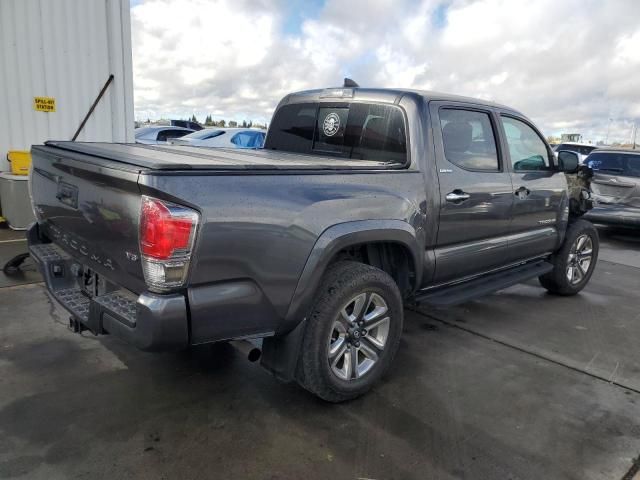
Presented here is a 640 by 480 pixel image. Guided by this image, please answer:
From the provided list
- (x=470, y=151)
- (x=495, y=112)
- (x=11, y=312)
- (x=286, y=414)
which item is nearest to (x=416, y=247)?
(x=470, y=151)

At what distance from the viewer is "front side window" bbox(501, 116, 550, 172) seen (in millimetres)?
4441

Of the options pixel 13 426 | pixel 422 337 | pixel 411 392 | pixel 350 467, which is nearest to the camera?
pixel 350 467

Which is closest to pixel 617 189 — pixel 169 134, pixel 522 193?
pixel 522 193

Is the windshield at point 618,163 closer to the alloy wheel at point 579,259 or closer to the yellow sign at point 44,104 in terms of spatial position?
the alloy wheel at point 579,259

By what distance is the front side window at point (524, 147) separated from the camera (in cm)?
444

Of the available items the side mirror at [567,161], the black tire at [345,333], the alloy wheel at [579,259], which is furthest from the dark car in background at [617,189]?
the black tire at [345,333]

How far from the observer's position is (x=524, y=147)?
4.66 meters

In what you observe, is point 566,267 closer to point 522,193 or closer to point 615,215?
point 522,193

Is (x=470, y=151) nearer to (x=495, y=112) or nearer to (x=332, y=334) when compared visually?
(x=495, y=112)

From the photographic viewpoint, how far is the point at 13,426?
276 cm

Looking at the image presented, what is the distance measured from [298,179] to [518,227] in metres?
2.61

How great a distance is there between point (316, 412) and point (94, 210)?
1684 mm

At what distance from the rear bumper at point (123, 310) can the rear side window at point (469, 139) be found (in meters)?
2.25

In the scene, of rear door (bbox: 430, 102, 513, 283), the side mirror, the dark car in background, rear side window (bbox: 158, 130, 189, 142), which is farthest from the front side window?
rear side window (bbox: 158, 130, 189, 142)
